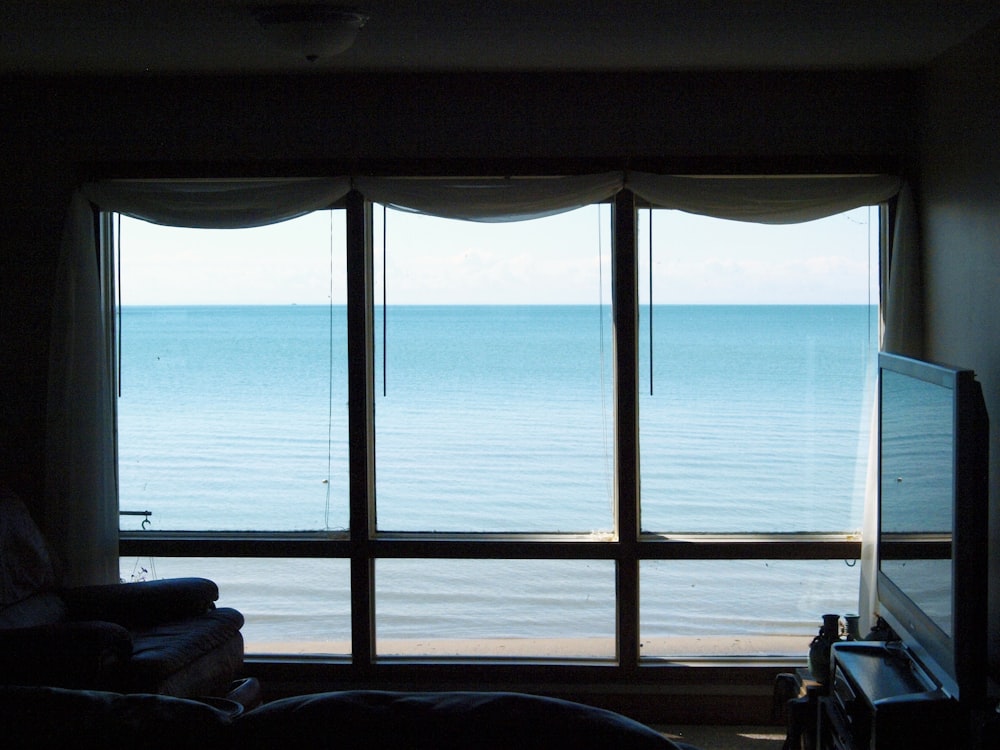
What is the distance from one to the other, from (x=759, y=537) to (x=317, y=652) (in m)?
1.97

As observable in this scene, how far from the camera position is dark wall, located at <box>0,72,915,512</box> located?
4016 mm

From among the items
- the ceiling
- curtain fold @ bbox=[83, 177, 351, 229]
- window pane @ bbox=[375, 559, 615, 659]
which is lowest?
window pane @ bbox=[375, 559, 615, 659]

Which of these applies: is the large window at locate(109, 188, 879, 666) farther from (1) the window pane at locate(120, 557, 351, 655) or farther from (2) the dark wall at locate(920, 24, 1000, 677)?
(2) the dark wall at locate(920, 24, 1000, 677)

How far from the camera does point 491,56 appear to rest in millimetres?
3744

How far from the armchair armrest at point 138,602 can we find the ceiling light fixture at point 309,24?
2.07 m

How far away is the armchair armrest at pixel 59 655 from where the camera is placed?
3061 mm

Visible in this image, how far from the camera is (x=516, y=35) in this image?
343 centimetres

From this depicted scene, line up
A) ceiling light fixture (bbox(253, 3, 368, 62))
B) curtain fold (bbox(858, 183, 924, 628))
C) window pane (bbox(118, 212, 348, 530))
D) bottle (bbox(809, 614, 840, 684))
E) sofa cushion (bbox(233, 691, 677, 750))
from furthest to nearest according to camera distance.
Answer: window pane (bbox(118, 212, 348, 530)), curtain fold (bbox(858, 183, 924, 628)), bottle (bbox(809, 614, 840, 684)), ceiling light fixture (bbox(253, 3, 368, 62)), sofa cushion (bbox(233, 691, 677, 750))

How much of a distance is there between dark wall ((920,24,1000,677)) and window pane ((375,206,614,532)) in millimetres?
1301

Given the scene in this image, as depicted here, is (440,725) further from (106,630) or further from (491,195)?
(491,195)

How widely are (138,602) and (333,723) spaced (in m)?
2.66

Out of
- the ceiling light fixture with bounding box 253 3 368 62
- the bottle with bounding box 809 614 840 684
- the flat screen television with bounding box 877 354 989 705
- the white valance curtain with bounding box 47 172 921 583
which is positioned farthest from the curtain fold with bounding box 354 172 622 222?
the bottle with bounding box 809 614 840 684

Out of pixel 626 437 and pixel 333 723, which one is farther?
pixel 626 437

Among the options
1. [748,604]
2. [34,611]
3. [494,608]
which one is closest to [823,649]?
[748,604]
